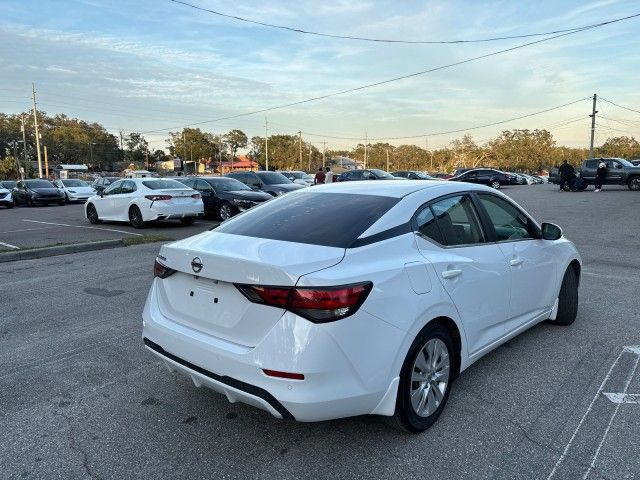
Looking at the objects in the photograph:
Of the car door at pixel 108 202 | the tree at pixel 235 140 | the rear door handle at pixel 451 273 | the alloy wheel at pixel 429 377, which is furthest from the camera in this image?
the tree at pixel 235 140

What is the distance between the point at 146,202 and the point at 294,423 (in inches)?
453

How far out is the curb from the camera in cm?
856

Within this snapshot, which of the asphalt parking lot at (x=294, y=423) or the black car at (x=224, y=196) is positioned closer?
the asphalt parking lot at (x=294, y=423)

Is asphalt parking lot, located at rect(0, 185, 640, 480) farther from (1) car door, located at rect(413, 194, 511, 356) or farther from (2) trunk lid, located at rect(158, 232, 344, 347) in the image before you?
(2) trunk lid, located at rect(158, 232, 344, 347)

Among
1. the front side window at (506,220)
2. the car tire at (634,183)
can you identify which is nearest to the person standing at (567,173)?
the car tire at (634,183)

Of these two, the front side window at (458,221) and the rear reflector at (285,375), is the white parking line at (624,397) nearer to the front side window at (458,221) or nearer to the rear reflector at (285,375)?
the front side window at (458,221)

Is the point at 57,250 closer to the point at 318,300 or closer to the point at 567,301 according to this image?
the point at 318,300

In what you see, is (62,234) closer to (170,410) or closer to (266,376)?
(170,410)

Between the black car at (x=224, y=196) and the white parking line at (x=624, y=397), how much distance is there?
39.4 ft

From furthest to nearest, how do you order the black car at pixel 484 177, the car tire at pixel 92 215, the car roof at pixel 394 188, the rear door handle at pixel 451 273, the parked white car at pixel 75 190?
the black car at pixel 484 177, the parked white car at pixel 75 190, the car tire at pixel 92 215, the car roof at pixel 394 188, the rear door handle at pixel 451 273

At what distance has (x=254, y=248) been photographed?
2887 millimetres

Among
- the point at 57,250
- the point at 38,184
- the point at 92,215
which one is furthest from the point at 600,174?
the point at 38,184

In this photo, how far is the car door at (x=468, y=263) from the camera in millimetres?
3177

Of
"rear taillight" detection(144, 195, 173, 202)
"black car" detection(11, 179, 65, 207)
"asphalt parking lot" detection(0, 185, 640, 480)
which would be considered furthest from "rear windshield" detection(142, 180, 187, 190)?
"black car" detection(11, 179, 65, 207)
